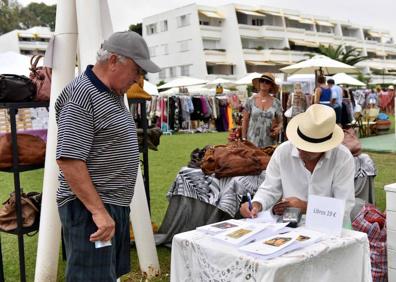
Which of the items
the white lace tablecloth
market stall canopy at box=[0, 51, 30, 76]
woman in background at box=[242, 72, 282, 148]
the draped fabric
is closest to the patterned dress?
woman in background at box=[242, 72, 282, 148]

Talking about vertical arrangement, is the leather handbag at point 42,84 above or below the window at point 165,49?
below

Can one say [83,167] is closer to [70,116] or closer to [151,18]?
[70,116]

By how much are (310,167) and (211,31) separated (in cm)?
4162

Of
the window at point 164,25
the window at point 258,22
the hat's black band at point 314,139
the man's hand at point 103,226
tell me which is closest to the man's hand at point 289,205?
the hat's black band at point 314,139

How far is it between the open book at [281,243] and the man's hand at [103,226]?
58cm

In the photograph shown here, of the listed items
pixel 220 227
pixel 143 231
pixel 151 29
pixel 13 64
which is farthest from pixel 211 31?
pixel 220 227

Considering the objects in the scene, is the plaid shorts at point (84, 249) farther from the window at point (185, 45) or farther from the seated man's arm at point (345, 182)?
the window at point (185, 45)

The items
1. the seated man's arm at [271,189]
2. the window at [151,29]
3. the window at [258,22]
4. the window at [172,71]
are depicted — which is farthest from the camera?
the window at [258,22]

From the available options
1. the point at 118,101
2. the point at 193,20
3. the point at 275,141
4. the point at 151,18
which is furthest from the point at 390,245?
the point at 151,18

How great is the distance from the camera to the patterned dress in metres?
5.97

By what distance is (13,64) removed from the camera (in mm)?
6539

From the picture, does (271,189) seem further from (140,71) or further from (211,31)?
(211,31)

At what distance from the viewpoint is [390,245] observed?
9.98 feet

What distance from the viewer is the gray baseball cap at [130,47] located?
2.12m
